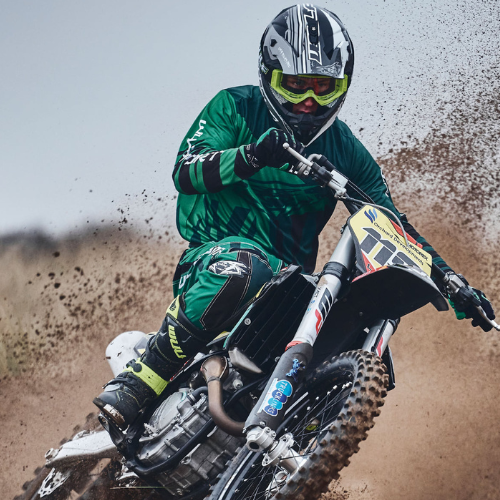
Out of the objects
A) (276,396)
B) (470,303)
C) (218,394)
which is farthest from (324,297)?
(470,303)

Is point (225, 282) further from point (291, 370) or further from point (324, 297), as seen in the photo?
point (291, 370)

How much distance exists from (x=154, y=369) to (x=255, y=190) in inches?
45.2

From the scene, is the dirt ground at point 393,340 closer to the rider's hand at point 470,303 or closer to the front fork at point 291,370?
the rider's hand at point 470,303

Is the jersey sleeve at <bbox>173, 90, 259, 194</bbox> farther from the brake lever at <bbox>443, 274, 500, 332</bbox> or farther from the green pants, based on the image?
the brake lever at <bbox>443, 274, 500, 332</bbox>

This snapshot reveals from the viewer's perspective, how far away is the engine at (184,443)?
2867 mm

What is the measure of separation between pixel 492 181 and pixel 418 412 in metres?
3.21

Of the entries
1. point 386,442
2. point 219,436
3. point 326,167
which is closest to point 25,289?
point 386,442

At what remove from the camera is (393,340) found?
6.46 meters

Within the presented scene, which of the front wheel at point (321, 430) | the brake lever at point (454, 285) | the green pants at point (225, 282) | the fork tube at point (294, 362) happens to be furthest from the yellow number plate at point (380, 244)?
the green pants at point (225, 282)

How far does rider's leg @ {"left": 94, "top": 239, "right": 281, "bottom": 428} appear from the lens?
9.14 feet

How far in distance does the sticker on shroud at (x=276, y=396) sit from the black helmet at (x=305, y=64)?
57.8 inches

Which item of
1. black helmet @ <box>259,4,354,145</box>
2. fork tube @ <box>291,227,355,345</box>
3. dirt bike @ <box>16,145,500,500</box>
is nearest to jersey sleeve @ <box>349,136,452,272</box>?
black helmet @ <box>259,4,354,145</box>

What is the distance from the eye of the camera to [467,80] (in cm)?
788

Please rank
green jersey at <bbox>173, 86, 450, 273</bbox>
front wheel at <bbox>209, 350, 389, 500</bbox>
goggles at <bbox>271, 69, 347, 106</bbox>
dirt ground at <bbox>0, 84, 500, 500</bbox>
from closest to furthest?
front wheel at <bbox>209, 350, 389, 500</bbox>, goggles at <bbox>271, 69, 347, 106</bbox>, green jersey at <bbox>173, 86, 450, 273</bbox>, dirt ground at <bbox>0, 84, 500, 500</bbox>
